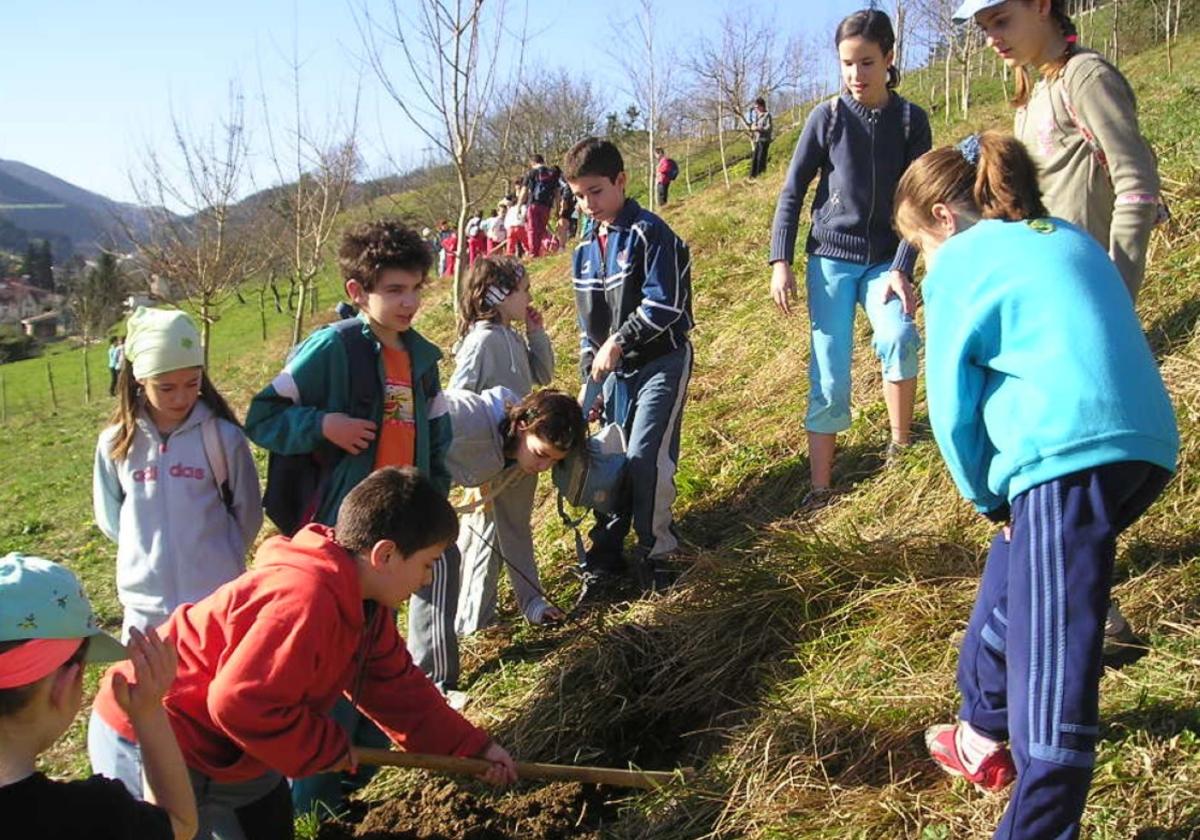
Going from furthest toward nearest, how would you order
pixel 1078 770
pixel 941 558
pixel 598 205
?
pixel 598 205, pixel 941 558, pixel 1078 770

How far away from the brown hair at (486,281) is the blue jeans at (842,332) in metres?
1.23

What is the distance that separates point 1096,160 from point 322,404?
237cm

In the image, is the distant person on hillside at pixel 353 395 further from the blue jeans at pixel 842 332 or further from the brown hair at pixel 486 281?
Result: the blue jeans at pixel 842 332

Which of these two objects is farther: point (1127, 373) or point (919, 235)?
point (919, 235)

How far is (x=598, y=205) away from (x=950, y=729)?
2257 mm

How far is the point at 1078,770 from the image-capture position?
190cm

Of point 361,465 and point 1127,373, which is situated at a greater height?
point 1127,373

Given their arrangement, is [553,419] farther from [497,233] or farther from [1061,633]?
[497,233]

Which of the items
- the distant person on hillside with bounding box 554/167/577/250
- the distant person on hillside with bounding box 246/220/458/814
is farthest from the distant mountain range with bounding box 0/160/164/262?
the distant person on hillside with bounding box 246/220/458/814

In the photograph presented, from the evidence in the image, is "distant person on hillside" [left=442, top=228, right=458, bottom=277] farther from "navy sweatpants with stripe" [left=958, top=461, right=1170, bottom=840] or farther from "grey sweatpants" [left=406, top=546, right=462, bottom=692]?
"navy sweatpants with stripe" [left=958, top=461, right=1170, bottom=840]

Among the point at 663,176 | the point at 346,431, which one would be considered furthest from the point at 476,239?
the point at 346,431

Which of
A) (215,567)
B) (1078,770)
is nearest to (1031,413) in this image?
(1078,770)

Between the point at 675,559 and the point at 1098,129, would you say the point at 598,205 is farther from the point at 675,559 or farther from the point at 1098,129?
the point at 1098,129

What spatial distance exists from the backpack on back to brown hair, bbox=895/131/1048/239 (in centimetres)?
172
